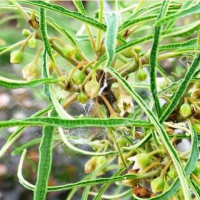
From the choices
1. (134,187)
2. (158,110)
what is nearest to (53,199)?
(134,187)

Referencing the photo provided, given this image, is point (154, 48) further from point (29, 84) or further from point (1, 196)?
point (1, 196)

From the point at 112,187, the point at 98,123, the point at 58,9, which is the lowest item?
the point at 98,123

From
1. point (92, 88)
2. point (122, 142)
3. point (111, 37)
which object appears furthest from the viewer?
point (122, 142)

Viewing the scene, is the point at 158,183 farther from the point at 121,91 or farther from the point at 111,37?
the point at 111,37

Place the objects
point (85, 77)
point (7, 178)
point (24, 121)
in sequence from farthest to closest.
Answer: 1. point (7, 178)
2. point (85, 77)
3. point (24, 121)

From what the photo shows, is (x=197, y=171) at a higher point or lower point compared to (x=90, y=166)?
lower

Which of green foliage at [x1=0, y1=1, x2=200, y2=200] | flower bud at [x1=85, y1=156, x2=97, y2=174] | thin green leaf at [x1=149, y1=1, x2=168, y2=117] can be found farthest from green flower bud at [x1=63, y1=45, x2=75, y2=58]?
flower bud at [x1=85, y1=156, x2=97, y2=174]

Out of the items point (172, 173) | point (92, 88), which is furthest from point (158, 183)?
point (92, 88)
